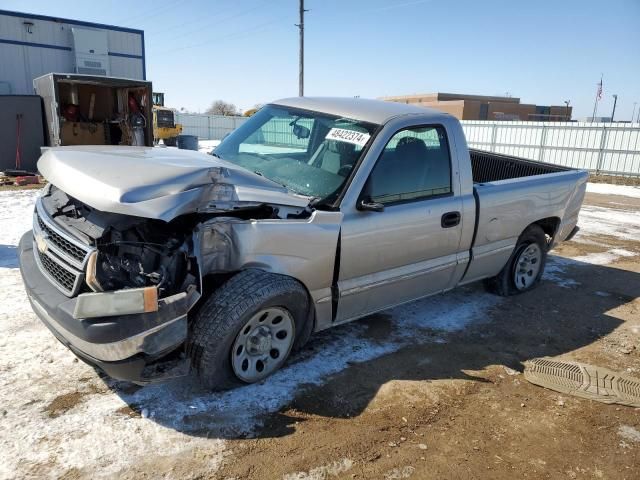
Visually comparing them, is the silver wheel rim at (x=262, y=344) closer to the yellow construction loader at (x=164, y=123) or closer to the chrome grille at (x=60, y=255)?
the chrome grille at (x=60, y=255)

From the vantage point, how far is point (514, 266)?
5.29 m

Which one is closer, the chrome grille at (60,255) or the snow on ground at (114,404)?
the snow on ground at (114,404)

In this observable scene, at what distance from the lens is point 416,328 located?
4434 millimetres

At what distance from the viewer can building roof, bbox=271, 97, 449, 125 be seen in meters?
3.88

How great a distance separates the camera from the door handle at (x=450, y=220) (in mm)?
4031

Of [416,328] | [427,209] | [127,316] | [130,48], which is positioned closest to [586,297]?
[416,328]

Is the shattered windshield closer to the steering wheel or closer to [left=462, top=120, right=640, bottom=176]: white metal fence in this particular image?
the steering wheel

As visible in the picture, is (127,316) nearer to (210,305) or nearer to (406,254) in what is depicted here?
(210,305)

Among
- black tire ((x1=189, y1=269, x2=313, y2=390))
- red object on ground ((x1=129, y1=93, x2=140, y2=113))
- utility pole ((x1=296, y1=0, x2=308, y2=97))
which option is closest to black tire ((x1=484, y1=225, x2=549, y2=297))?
black tire ((x1=189, y1=269, x2=313, y2=390))

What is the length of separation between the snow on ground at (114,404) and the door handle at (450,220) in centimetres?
100

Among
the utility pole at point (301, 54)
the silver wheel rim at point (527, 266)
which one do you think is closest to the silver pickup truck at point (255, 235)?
the silver wheel rim at point (527, 266)

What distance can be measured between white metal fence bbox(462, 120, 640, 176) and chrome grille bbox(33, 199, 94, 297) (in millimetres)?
16598

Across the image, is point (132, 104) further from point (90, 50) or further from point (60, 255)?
point (60, 255)

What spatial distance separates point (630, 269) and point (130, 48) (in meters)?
20.6
